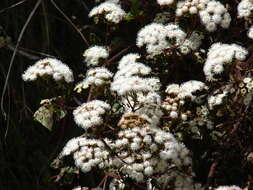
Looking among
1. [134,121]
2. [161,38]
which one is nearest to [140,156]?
[134,121]

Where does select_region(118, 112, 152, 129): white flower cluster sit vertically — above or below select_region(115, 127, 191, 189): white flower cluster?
above

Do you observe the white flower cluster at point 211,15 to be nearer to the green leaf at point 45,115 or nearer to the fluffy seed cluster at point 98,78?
the fluffy seed cluster at point 98,78

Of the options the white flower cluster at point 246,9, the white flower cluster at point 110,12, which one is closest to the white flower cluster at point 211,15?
the white flower cluster at point 246,9

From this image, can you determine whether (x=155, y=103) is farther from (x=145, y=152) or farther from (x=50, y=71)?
(x=50, y=71)

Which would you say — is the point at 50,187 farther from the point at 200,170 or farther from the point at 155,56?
the point at 155,56

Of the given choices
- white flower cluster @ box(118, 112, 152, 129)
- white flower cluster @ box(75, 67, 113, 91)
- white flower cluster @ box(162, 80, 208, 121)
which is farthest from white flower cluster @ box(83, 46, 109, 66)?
white flower cluster @ box(118, 112, 152, 129)

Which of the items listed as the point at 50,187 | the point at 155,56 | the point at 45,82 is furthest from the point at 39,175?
the point at 155,56

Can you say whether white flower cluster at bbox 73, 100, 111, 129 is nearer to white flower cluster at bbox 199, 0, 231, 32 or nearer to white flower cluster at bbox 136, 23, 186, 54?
white flower cluster at bbox 136, 23, 186, 54
